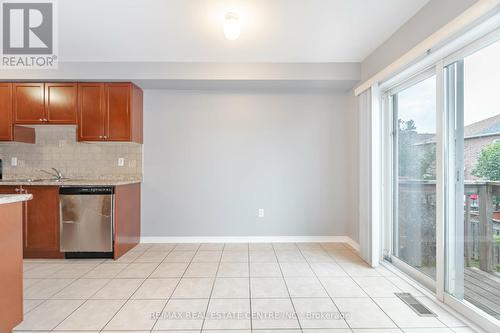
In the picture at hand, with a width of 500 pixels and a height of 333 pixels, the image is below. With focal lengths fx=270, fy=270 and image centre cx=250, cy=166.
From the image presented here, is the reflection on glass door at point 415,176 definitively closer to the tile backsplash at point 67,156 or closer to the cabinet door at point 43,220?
the tile backsplash at point 67,156

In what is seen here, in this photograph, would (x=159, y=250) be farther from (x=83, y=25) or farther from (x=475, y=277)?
(x=475, y=277)

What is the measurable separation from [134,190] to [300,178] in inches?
96.2

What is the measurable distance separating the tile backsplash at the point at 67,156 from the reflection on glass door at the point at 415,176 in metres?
3.55

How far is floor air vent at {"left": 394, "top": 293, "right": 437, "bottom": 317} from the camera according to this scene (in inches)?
84.5

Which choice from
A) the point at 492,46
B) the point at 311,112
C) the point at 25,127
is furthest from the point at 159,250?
the point at 492,46

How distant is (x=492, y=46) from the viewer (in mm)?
1888

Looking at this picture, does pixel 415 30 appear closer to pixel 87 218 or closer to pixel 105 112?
pixel 105 112

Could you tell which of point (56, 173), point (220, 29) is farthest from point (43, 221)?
point (220, 29)

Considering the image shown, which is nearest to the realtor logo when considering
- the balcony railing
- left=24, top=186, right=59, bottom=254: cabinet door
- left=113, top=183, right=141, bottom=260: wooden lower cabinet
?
left=24, top=186, right=59, bottom=254: cabinet door

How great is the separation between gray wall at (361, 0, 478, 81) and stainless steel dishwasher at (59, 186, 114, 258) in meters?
3.53

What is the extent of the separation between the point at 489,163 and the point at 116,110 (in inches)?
158

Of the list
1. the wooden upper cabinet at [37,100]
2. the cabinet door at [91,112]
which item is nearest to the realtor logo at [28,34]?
the wooden upper cabinet at [37,100]

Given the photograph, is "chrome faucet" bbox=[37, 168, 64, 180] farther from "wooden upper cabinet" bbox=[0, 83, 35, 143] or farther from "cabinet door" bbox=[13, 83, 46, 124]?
"cabinet door" bbox=[13, 83, 46, 124]

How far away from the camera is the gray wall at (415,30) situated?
2025 mm
